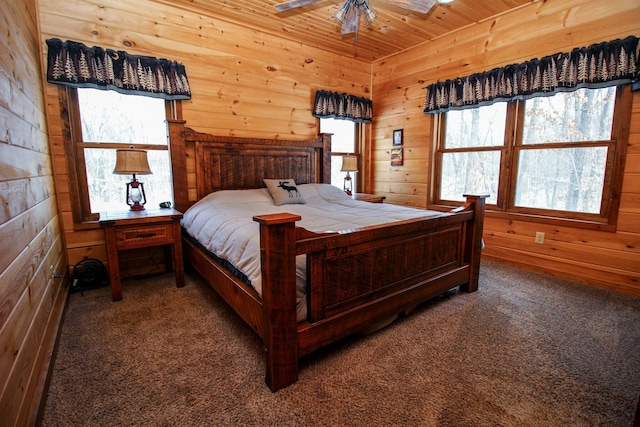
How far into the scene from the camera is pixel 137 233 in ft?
8.20

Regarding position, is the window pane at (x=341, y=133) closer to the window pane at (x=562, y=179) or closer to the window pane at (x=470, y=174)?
the window pane at (x=470, y=174)

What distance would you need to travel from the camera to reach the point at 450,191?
3832 mm

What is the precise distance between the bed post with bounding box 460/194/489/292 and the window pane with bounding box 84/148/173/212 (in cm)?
286

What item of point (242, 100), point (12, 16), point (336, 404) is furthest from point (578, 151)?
point (12, 16)

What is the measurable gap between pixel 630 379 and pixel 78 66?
4.19 meters

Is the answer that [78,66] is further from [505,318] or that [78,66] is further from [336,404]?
[505,318]

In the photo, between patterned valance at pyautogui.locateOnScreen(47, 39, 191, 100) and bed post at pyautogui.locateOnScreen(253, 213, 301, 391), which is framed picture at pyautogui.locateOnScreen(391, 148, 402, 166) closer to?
patterned valance at pyautogui.locateOnScreen(47, 39, 191, 100)

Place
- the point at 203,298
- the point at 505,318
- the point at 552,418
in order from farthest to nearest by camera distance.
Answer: the point at 203,298 < the point at 505,318 < the point at 552,418

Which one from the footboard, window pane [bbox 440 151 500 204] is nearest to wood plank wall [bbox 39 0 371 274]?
window pane [bbox 440 151 500 204]

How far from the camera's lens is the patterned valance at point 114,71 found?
243cm

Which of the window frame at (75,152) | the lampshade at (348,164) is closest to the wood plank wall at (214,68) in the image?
the window frame at (75,152)

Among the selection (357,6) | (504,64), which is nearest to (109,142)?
(357,6)

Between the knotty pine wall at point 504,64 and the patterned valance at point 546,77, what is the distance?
0.47 feet

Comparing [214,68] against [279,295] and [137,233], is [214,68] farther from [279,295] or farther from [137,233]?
[279,295]
